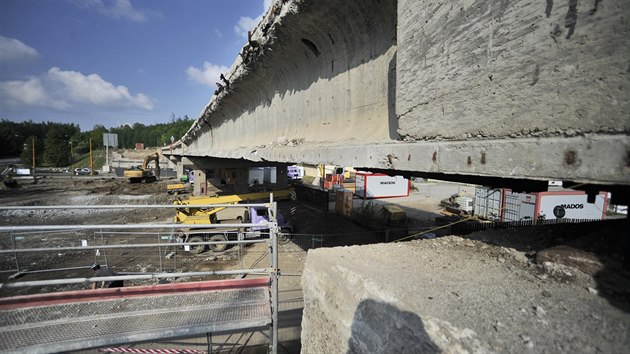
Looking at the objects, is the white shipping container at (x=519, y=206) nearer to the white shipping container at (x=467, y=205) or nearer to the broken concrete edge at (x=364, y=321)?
the white shipping container at (x=467, y=205)

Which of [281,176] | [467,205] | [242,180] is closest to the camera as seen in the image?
[242,180]

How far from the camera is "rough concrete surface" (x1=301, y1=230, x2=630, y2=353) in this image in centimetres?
124

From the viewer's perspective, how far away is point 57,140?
8288 cm

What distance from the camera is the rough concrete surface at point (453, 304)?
48.7 inches

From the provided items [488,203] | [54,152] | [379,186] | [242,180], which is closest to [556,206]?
[488,203]

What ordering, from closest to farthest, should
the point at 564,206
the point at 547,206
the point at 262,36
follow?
the point at 262,36 < the point at 547,206 < the point at 564,206

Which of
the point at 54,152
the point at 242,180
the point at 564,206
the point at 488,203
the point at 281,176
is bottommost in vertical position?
the point at 488,203

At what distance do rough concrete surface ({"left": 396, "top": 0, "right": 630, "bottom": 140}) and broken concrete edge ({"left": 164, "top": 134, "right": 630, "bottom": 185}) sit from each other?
87 millimetres

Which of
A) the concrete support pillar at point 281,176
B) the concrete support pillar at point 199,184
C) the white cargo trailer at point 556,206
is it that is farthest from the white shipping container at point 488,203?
the concrete support pillar at point 199,184

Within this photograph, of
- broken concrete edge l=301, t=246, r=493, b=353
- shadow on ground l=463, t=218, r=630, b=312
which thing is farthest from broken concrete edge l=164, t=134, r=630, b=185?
broken concrete edge l=301, t=246, r=493, b=353

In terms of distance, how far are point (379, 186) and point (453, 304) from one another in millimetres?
29060

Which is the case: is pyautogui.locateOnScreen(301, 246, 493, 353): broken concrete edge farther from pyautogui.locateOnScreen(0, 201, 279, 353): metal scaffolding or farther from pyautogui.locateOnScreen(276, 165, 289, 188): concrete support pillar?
pyautogui.locateOnScreen(276, 165, 289, 188): concrete support pillar

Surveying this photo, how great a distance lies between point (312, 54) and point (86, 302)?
16.8ft

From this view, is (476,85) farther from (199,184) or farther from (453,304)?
(199,184)
